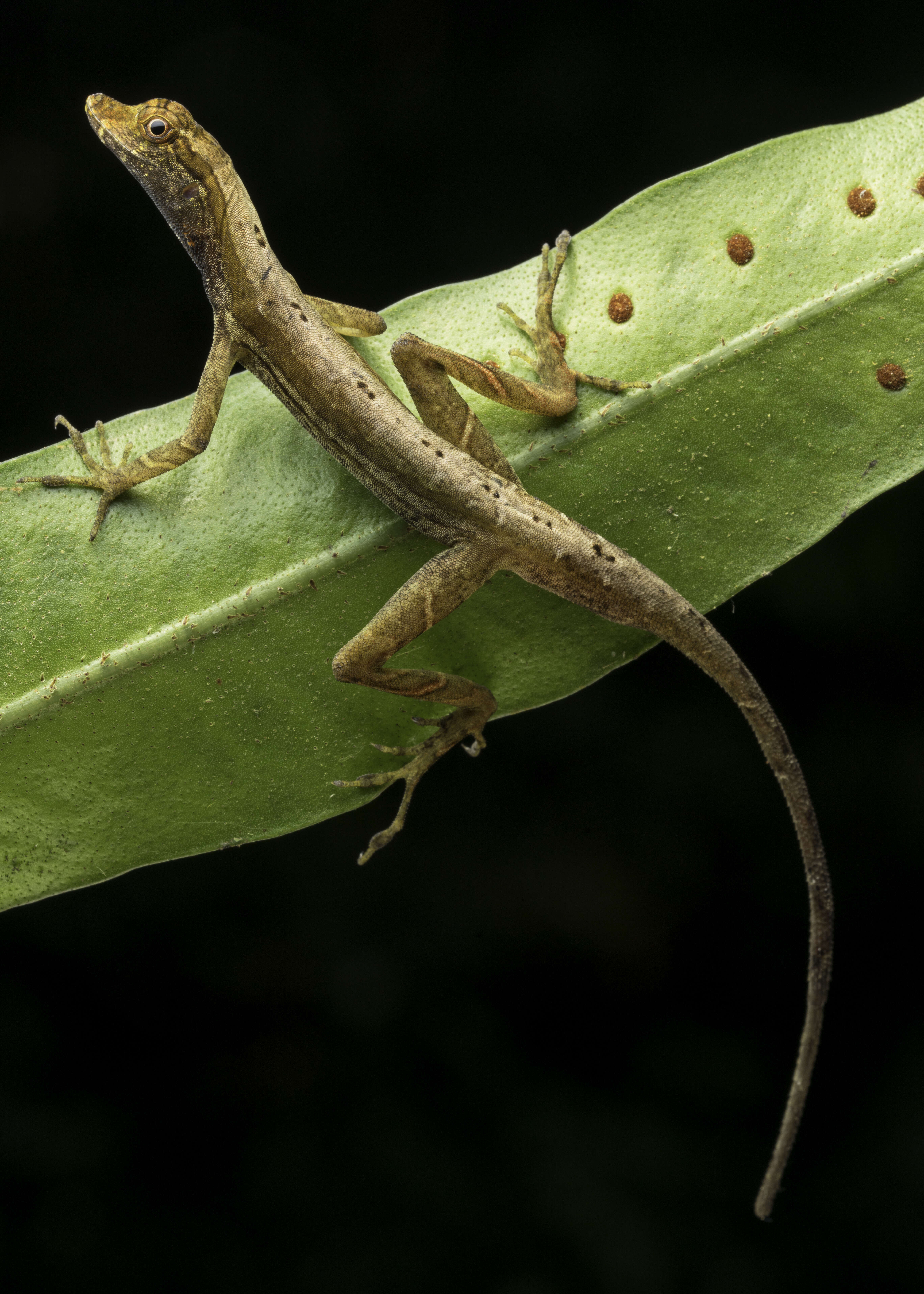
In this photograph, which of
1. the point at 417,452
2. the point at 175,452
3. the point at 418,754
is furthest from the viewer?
the point at 418,754

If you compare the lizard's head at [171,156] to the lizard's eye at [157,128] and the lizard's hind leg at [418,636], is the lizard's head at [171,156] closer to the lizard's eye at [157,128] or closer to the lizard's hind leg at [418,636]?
the lizard's eye at [157,128]

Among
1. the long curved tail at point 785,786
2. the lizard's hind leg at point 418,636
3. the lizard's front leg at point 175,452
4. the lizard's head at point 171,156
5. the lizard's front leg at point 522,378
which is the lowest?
the long curved tail at point 785,786

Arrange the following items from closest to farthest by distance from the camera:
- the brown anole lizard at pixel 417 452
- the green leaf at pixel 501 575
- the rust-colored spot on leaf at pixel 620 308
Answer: the brown anole lizard at pixel 417 452, the green leaf at pixel 501 575, the rust-colored spot on leaf at pixel 620 308

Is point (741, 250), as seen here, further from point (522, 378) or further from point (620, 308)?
point (522, 378)

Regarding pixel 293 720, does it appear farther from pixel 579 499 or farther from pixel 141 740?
pixel 579 499

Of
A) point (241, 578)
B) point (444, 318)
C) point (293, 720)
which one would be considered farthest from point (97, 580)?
point (444, 318)

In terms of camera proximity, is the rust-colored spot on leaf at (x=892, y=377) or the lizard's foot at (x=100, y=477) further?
the lizard's foot at (x=100, y=477)

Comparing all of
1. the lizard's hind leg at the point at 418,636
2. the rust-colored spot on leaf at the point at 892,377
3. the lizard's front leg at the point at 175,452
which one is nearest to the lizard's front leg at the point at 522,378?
the lizard's hind leg at the point at 418,636

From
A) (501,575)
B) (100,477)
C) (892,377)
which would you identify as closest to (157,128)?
(100,477)

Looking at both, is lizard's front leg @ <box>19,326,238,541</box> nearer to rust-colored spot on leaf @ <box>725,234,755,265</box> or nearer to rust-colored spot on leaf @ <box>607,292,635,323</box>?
rust-colored spot on leaf @ <box>607,292,635,323</box>
